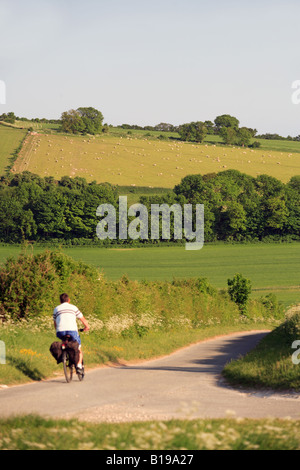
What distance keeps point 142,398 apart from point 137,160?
5032 inches

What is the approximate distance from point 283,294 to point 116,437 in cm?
7196

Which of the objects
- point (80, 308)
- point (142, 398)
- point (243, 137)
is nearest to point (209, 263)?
point (80, 308)

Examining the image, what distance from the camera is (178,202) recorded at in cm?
11294

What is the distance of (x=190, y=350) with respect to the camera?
25062mm

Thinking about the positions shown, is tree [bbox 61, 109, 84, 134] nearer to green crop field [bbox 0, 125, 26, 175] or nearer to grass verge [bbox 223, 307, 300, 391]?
green crop field [bbox 0, 125, 26, 175]

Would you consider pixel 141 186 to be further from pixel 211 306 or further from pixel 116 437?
pixel 116 437

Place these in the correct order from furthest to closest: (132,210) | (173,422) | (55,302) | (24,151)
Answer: (24,151)
(132,210)
(55,302)
(173,422)

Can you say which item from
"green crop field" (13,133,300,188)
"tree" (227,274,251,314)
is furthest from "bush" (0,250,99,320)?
"green crop field" (13,133,300,188)

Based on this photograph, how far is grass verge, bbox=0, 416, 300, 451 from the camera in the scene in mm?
6934

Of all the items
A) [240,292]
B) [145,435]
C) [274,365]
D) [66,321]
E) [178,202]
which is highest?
[178,202]

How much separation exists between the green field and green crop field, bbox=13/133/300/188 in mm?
26600

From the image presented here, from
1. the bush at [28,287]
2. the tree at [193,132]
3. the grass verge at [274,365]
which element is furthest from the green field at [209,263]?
the tree at [193,132]

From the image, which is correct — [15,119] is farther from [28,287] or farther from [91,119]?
[28,287]
